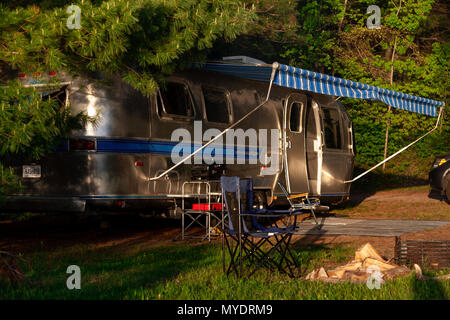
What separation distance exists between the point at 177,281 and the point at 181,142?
3.99 metres

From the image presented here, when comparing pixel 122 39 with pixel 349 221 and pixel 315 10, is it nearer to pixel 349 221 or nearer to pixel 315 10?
pixel 349 221

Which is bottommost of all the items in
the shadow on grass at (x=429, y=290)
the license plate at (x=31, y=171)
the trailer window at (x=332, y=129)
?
the shadow on grass at (x=429, y=290)

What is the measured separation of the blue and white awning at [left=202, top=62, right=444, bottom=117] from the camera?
909 centimetres

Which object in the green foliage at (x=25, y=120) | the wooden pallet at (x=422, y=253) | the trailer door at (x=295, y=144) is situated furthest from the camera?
the trailer door at (x=295, y=144)

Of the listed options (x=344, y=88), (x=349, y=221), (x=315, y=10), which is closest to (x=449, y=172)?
(x=349, y=221)

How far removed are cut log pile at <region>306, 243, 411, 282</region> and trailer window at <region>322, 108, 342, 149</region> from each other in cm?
660

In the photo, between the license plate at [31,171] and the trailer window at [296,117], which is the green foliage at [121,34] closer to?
the license plate at [31,171]

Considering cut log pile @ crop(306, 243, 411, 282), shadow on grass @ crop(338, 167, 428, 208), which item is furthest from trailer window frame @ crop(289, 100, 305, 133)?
shadow on grass @ crop(338, 167, 428, 208)

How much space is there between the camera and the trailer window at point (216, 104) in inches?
424

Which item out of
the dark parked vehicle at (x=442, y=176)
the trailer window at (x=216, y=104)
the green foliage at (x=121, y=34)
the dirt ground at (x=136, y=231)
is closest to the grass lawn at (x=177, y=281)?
the dirt ground at (x=136, y=231)

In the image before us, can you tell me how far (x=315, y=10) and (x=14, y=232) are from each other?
544 inches

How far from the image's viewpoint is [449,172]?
52.4ft

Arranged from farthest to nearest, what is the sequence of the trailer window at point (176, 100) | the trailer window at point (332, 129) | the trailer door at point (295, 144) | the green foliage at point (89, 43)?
the trailer window at point (332, 129) → the trailer door at point (295, 144) → the trailer window at point (176, 100) → the green foliage at point (89, 43)

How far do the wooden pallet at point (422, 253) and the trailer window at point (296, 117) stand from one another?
18.2 feet
